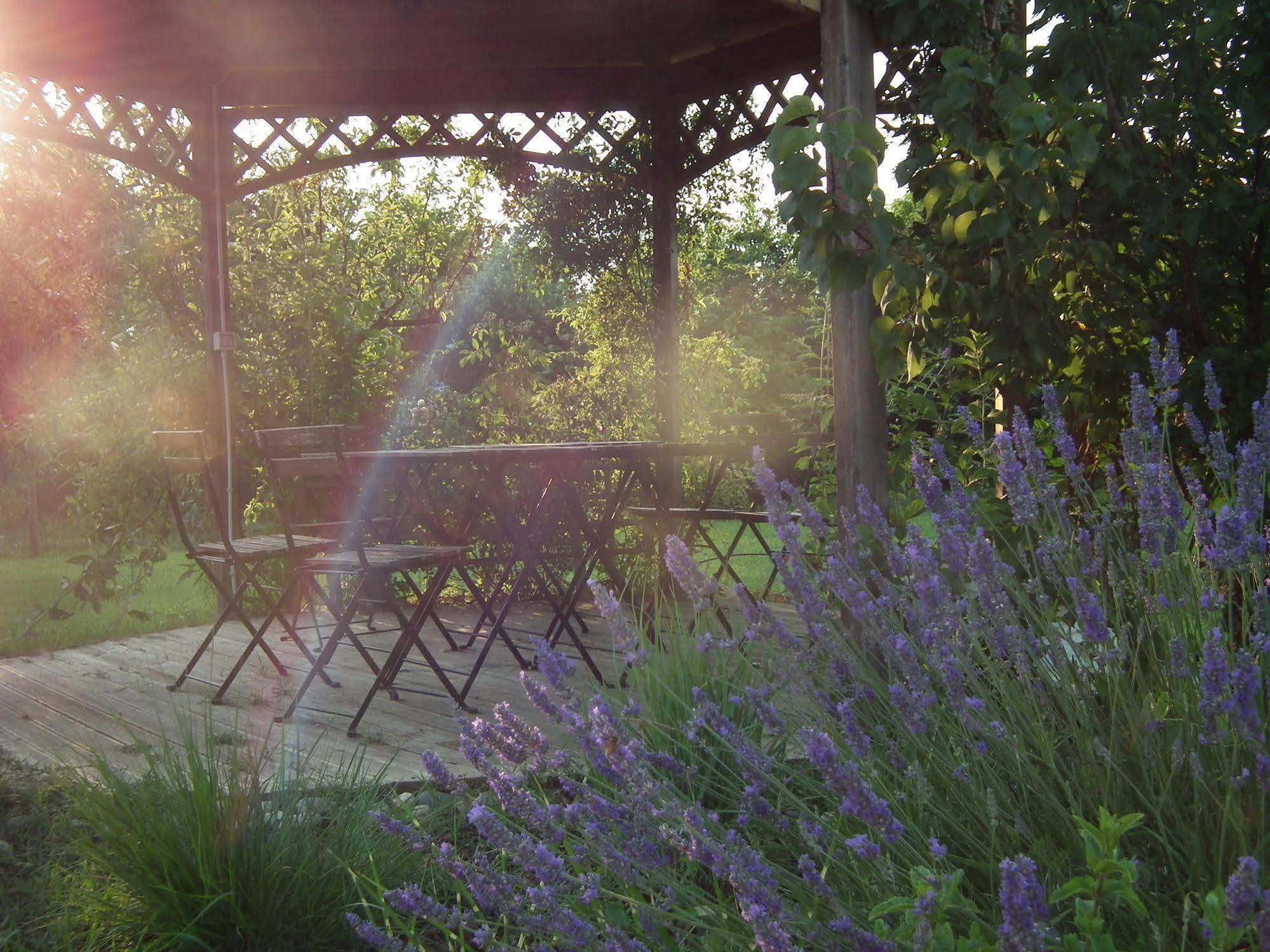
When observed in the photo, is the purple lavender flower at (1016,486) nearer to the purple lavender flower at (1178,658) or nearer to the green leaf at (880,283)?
the purple lavender flower at (1178,658)

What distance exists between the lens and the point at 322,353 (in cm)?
735

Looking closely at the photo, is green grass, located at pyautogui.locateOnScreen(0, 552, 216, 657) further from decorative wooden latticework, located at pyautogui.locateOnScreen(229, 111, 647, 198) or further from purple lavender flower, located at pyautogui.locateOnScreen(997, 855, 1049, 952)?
purple lavender flower, located at pyautogui.locateOnScreen(997, 855, 1049, 952)

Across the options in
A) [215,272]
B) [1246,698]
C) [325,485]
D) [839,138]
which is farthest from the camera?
[215,272]

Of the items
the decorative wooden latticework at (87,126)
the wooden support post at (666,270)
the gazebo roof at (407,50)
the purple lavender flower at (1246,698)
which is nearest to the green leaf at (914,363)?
the purple lavender flower at (1246,698)

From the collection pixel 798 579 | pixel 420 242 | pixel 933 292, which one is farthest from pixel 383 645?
pixel 420 242

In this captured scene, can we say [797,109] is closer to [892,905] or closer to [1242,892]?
[892,905]

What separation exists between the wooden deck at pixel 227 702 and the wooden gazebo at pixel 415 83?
1.33 metres

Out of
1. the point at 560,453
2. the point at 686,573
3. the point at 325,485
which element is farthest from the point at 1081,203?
the point at 325,485

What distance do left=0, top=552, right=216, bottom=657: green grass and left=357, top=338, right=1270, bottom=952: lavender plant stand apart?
174 inches

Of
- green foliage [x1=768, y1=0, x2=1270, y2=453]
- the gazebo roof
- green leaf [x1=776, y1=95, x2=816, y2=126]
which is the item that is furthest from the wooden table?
the gazebo roof

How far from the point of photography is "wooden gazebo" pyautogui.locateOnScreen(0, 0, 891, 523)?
234 inches

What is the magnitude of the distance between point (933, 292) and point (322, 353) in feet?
16.0

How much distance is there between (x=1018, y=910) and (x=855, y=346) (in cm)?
310

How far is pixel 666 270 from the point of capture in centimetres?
700
